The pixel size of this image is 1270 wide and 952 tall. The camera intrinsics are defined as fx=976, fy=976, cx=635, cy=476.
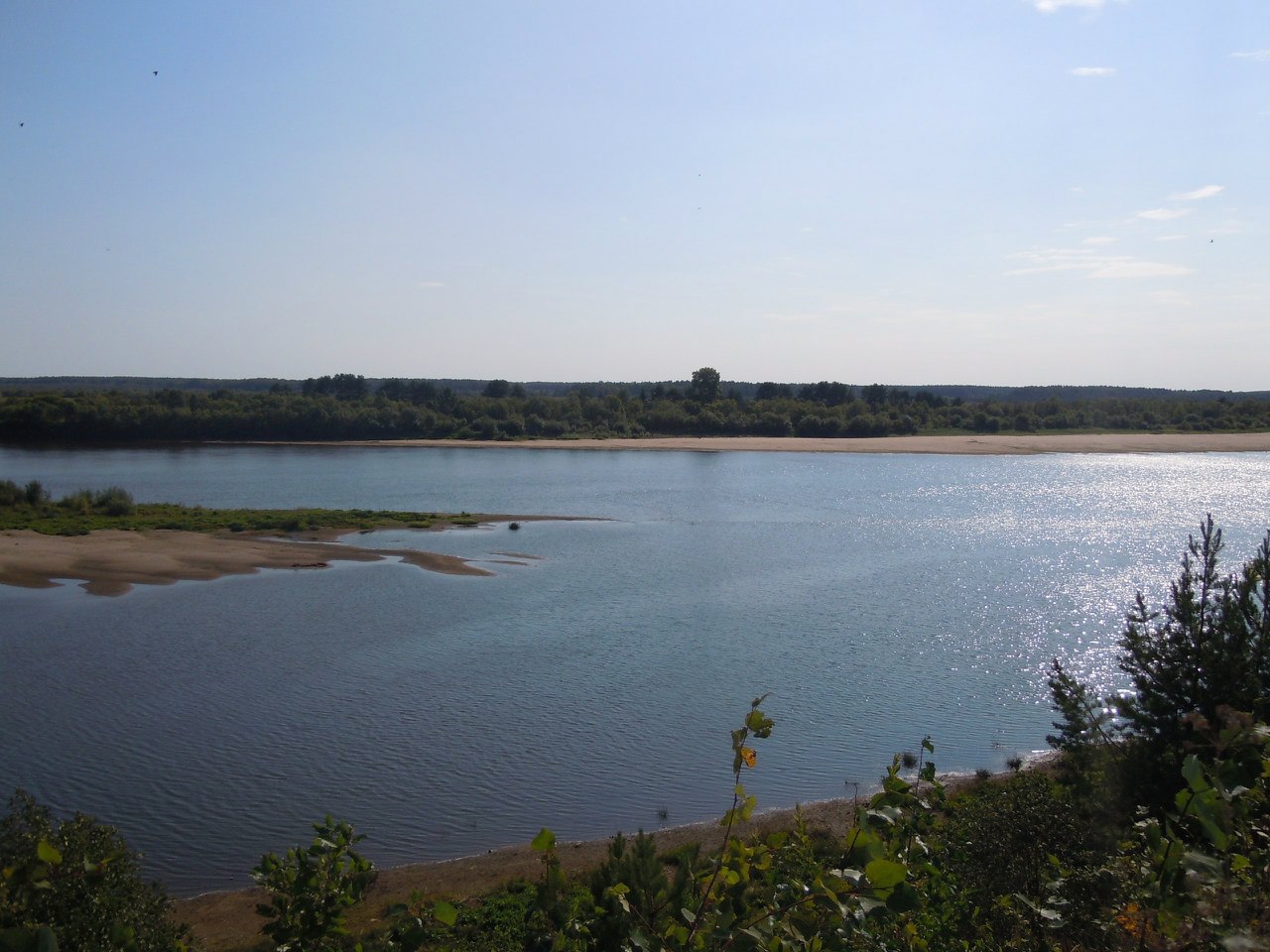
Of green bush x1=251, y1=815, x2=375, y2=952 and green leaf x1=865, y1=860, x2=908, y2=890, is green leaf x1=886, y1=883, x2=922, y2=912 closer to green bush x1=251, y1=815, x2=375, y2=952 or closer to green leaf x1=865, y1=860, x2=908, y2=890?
green leaf x1=865, y1=860, x2=908, y2=890

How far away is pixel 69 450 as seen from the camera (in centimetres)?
6956

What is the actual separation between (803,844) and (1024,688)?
1515 centimetres

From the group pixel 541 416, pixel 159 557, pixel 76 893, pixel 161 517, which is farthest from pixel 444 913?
pixel 541 416

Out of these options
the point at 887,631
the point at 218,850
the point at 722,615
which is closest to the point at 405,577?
the point at 722,615

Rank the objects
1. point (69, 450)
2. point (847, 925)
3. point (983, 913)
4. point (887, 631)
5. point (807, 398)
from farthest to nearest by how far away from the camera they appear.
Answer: point (807, 398) → point (69, 450) → point (887, 631) → point (983, 913) → point (847, 925)

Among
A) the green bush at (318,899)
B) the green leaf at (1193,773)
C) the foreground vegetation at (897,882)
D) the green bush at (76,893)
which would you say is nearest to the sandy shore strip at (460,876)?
the foreground vegetation at (897,882)

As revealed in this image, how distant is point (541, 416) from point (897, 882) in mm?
85293

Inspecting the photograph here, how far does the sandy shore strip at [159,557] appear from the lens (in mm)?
26688

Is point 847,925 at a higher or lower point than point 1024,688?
higher

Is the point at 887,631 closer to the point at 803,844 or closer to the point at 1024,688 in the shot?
the point at 1024,688

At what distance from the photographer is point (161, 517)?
118 feet

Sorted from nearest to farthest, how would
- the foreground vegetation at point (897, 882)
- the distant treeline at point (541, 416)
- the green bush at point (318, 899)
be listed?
the foreground vegetation at point (897, 882)
the green bush at point (318, 899)
the distant treeline at point (541, 416)

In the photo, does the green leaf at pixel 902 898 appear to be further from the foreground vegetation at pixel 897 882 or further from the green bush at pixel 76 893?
the green bush at pixel 76 893

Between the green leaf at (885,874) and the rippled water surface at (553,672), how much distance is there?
9735 millimetres
